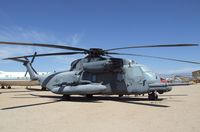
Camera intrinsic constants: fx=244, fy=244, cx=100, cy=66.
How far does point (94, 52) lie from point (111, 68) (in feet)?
5.25

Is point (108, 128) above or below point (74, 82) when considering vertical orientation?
below

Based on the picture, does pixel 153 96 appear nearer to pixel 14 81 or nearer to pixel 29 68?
pixel 29 68

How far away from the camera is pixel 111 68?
53.3 ft

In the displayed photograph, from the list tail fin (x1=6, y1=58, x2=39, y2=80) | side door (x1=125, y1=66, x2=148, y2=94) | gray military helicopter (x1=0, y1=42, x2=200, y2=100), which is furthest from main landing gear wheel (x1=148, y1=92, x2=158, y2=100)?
tail fin (x1=6, y1=58, x2=39, y2=80)

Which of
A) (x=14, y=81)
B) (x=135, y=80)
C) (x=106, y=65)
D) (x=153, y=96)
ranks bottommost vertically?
(x=153, y=96)

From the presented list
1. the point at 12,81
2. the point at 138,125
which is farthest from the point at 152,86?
the point at 12,81

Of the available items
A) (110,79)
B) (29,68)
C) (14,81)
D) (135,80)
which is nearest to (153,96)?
(135,80)

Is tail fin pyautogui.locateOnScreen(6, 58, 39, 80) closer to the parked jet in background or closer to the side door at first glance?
the side door

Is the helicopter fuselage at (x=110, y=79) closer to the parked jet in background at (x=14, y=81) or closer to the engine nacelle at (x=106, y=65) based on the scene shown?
the engine nacelle at (x=106, y=65)

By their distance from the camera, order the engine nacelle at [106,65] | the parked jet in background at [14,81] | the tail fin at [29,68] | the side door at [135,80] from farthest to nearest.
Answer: the parked jet in background at [14,81] → the tail fin at [29,68] → the engine nacelle at [106,65] → the side door at [135,80]

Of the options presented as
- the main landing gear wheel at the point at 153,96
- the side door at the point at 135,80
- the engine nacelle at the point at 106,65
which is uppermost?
the engine nacelle at the point at 106,65

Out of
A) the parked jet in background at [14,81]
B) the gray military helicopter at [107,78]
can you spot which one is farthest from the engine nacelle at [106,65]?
the parked jet in background at [14,81]

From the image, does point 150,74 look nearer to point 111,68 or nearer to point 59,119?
point 111,68

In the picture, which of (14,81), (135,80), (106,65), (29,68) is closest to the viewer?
(135,80)
